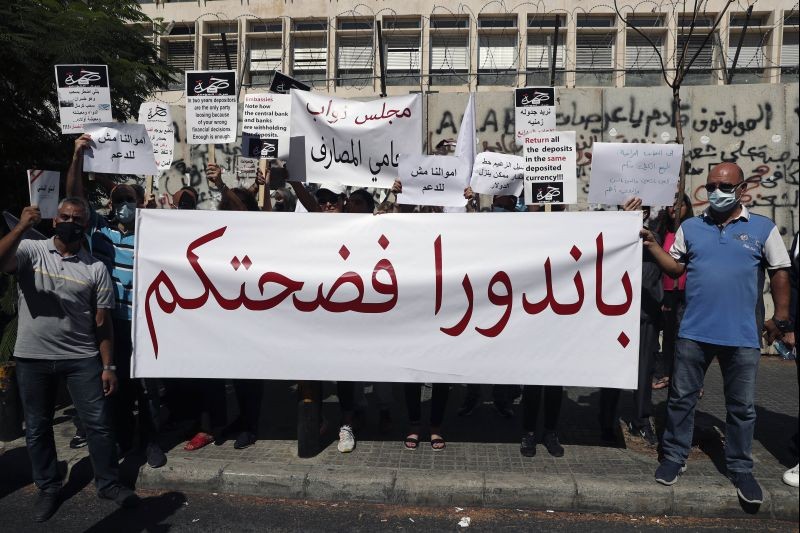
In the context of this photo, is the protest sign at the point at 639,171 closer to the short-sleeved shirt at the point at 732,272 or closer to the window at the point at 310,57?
the short-sleeved shirt at the point at 732,272

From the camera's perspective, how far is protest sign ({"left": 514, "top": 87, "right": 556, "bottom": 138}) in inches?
200

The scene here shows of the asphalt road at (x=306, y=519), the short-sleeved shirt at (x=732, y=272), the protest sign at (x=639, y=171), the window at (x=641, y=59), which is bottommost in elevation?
the asphalt road at (x=306, y=519)

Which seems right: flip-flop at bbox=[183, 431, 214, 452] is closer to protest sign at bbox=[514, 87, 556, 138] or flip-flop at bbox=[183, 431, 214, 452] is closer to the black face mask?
the black face mask

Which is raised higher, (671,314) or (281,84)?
(281,84)

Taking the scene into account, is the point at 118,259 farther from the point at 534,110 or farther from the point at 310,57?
the point at 310,57

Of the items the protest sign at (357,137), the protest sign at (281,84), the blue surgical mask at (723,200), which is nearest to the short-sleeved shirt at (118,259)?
the protest sign at (357,137)

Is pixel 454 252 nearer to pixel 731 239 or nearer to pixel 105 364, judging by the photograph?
pixel 731 239

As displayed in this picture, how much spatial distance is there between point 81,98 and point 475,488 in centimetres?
427

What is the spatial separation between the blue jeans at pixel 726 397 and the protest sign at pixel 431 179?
206 cm

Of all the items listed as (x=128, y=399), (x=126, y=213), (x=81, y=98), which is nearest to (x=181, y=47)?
(x=81, y=98)

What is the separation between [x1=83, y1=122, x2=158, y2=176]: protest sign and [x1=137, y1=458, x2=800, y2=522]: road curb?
2292 millimetres

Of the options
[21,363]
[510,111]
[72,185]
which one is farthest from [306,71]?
[21,363]

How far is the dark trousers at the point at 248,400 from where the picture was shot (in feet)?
15.2

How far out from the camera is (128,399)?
14.6 ft
